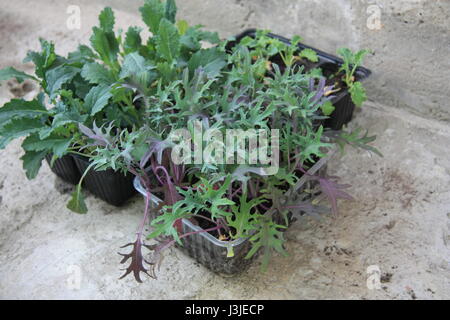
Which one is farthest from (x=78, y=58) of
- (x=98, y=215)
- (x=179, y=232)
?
(x=179, y=232)

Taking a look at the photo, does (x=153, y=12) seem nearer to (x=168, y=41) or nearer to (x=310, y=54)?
(x=168, y=41)

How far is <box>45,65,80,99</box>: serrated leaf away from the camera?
5.52 ft

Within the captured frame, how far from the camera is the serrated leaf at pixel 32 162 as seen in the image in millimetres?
1660

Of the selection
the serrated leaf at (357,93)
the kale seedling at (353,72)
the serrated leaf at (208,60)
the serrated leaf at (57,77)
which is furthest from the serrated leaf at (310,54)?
the serrated leaf at (57,77)

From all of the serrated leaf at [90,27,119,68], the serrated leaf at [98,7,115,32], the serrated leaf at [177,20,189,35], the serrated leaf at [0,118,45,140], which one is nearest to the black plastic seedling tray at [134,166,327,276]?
the serrated leaf at [0,118,45,140]

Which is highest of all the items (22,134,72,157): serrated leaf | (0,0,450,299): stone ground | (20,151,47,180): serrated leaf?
(22,134,72,157): serrated leaf

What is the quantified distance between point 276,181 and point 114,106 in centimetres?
66

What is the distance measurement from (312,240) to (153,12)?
3.29ft

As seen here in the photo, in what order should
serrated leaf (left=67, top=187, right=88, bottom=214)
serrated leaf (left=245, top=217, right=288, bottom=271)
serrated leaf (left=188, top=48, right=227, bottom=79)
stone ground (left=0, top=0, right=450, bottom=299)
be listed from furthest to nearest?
1. serrated leaf (left=188, top=48, right=227, bottom=79)
2. serrated leaf (left=67, top=187, right=88, bottom=214)
3. stone ground (left=0, top=0, right=450, bottom=299)
4. serrated leaf (left=245, top=217, right=288, bottom=271)

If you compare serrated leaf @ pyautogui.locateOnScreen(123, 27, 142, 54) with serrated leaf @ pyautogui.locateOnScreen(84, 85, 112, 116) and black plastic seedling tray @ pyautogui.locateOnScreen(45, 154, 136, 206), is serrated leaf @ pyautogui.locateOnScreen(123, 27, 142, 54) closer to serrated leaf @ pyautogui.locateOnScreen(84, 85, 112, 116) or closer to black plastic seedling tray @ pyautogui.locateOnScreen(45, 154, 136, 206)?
serrated leaf @ pyautogui.locateOnScreen(84, 85, 112, 116)

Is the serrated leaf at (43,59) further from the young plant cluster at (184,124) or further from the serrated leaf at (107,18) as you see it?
the serrated leaf at (107,18)

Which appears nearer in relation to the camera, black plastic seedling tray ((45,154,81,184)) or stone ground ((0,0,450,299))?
stone ground ((0,0,450,299))

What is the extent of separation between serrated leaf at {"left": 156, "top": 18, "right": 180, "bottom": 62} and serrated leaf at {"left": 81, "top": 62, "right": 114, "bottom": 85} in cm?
20
